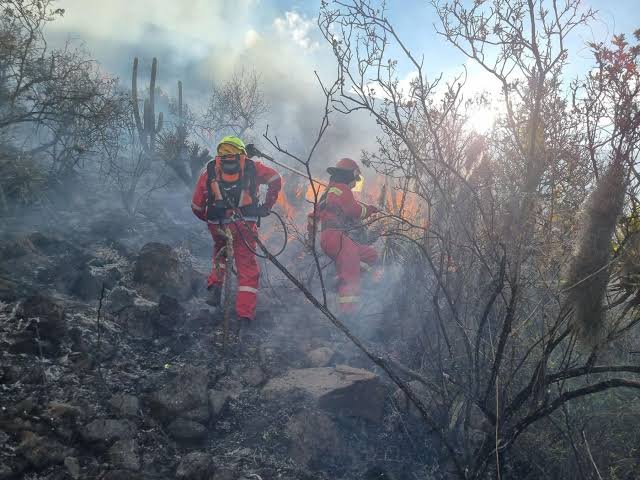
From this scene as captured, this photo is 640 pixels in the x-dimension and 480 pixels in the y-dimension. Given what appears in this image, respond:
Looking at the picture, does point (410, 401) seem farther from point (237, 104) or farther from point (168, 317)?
point (237, 104)

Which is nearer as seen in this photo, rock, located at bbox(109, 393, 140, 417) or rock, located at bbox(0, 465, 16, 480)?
rock, located at bbox(0, 465, 16, 480)

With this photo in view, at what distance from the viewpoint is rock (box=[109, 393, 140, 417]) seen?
2539 mm

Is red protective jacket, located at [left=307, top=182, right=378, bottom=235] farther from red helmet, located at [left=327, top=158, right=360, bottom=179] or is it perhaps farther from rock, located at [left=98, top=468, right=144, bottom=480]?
rock, located at [left=98, top=468, right=144, bottom=480]

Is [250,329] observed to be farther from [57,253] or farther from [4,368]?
[57,253]

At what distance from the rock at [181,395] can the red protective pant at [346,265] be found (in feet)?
7.95

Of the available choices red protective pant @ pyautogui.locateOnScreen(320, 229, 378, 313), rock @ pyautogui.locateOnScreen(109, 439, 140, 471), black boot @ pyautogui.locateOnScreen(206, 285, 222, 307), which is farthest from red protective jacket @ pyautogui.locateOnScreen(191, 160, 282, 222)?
rock @ pyautogui.locateOnScreen(109, 439, 140, 471)

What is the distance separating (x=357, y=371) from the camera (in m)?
3.42

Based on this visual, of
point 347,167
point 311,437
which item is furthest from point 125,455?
point 347,167

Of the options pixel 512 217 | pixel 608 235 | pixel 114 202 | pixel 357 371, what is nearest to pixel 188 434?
pixel 357 371

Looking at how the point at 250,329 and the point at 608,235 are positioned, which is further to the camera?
the point at 250,329

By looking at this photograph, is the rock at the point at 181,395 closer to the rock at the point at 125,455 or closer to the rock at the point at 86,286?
the rock at the point at 125,455

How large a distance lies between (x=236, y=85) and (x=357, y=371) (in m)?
17.8

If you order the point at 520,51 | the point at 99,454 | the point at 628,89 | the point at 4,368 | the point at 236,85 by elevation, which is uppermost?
the point at 236,85

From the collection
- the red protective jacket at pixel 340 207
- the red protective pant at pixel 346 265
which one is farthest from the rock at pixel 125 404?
the red protective jacket at pixel 340 207
